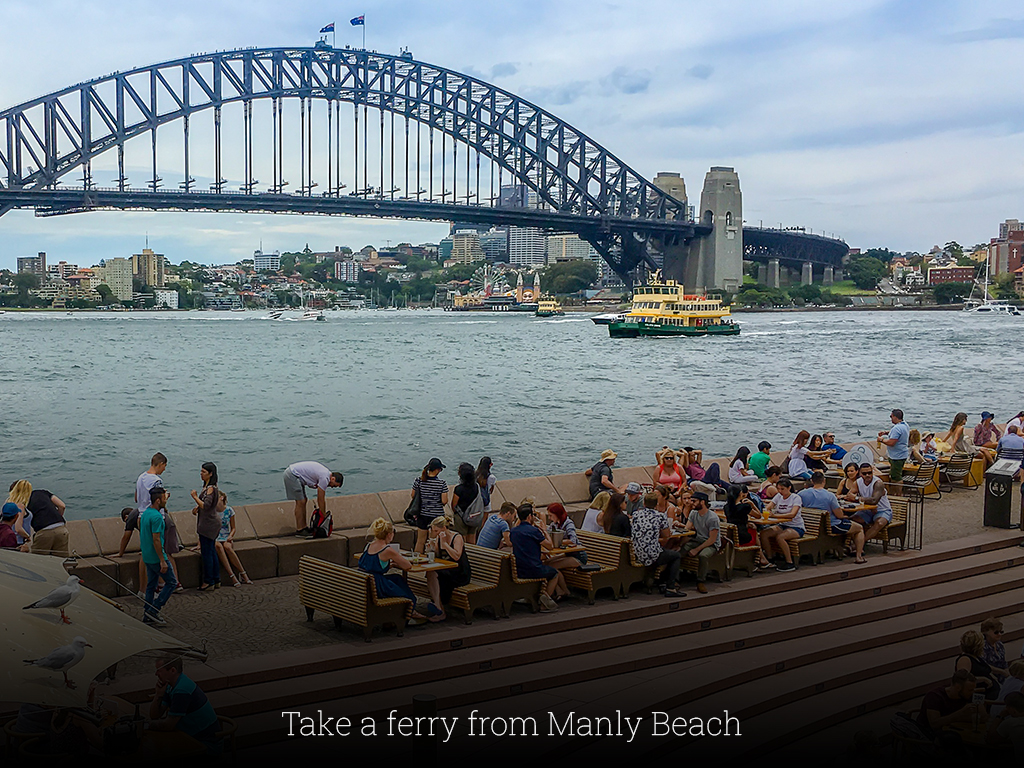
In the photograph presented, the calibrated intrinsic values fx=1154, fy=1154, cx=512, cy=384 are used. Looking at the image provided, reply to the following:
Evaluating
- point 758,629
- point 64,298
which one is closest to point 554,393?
point 758,629

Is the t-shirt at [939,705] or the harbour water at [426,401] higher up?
the t-shirt at [939,705]

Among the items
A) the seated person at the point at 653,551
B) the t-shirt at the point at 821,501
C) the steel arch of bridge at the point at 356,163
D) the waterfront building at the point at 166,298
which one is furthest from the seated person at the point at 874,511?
the waterfront building at the point at 166,298

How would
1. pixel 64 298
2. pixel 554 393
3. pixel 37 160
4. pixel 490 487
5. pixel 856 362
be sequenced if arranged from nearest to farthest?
pixel 490 487 < pixel 554 393 < pixel 856 362 < pixel 37 160 < pixel 64 298

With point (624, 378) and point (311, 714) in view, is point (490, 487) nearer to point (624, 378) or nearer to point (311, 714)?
point (311, 714)

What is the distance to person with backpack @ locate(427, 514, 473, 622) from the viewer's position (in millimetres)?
7406

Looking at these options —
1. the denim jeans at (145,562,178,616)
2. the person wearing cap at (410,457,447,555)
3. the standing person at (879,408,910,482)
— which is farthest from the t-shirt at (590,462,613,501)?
the denim jeans at (145,562,178,616)

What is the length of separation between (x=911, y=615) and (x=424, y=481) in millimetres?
3679

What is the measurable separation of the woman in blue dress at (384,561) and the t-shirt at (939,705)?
3061 millimetres

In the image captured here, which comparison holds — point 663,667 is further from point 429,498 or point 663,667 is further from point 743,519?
point 429,498

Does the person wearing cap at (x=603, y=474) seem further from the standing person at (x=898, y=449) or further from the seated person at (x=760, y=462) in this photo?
the standing person at (x=898, y=449)

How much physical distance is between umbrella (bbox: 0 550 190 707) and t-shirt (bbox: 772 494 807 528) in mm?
5367

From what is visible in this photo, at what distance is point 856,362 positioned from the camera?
52594 millimetres

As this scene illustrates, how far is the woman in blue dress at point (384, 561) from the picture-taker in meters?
7.08

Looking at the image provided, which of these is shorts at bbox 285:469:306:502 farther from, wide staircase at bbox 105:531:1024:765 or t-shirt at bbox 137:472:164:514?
wide staircase at bbox 105:531:1024:765
